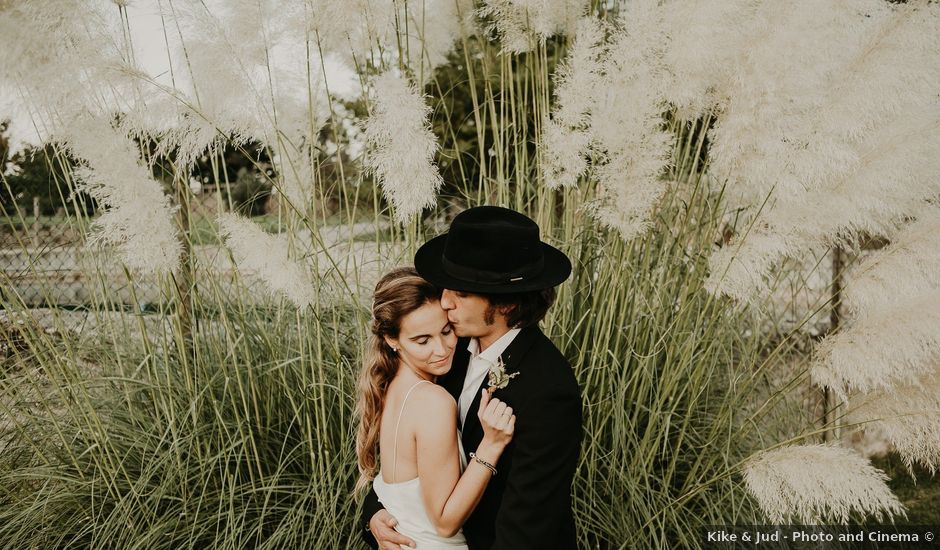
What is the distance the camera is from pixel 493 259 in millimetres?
1676

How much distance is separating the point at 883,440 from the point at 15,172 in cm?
543

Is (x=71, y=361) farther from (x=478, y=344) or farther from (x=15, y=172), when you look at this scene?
(x=478, y=344)

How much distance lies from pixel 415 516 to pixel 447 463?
0.27 m

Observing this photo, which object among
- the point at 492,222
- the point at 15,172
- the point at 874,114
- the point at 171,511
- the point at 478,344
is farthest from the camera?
the point at 15,172

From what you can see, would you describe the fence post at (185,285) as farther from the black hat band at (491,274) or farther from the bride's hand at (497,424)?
the bride's hand at (497,424)

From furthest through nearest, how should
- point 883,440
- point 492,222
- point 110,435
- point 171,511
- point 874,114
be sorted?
1. point 883,440
2. point 110,435
3. point 171,511
4. point 874,114
5. point 492,222

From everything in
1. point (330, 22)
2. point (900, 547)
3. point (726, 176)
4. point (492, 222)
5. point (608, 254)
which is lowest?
point (900, 547)

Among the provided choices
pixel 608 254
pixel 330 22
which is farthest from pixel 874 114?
pixel 330 22

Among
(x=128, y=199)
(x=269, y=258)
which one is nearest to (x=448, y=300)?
(x=269, y=258)

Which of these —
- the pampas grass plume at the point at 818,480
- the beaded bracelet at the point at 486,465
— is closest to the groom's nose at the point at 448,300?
the beaded bracelet at the point at 486,465

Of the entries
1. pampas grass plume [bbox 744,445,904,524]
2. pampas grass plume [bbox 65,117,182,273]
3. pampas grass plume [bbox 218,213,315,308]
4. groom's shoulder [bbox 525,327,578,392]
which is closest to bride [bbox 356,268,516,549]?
groom's shoulder [bbox 525,327,578,392]

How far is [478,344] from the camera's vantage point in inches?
74.7

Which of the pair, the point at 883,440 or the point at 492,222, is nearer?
the point at 492,222

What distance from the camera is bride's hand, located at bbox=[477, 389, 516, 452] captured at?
1.63 m
